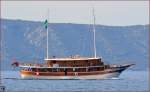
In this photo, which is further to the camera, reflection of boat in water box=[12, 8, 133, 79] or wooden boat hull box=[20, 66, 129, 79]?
wooden boat hull box=[20, 66, 129, 79]

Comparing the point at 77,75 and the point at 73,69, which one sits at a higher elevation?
the point at 73,69

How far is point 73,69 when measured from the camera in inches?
6580

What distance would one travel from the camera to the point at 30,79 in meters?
170

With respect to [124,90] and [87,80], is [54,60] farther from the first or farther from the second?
[124,90]

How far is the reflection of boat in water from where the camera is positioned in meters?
166

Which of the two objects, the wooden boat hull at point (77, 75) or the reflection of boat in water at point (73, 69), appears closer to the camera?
the reflection of boat in water at point (73, 69)

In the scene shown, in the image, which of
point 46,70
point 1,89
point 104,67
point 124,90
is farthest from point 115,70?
point 1,89

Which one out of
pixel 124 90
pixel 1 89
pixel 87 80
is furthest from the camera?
pixel 87 80

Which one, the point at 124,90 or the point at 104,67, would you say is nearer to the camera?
the point at 124,90

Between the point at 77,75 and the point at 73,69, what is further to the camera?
the point at 77,75

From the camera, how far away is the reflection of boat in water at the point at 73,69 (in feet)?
544

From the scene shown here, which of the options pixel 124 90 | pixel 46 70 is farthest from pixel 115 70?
pixel 124 90

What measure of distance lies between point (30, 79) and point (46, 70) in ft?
13.9

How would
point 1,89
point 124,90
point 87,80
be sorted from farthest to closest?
1. point 87,80
2. point 124,90
3. point 1,89
